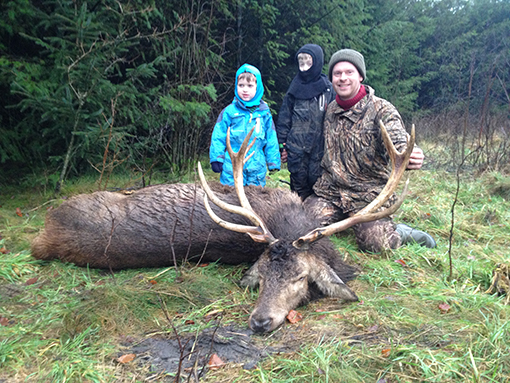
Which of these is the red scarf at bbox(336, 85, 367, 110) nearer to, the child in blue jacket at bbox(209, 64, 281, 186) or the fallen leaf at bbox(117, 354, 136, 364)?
the child in blue jacket at bbox(209, 64, 281, 186)

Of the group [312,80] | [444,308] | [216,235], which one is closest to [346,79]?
[312,80]

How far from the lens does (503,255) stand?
3881 mm

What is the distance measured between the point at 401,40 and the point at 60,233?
21.6 m

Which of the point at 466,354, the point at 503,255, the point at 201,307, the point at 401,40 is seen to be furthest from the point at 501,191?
the point at 401,40

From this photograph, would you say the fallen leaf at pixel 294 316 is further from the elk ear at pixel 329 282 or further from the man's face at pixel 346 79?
the man's face at pixel 346 79

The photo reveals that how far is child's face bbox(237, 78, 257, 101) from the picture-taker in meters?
4.81

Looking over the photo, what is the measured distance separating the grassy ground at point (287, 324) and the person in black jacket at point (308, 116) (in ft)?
4.67

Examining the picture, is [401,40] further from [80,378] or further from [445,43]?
[80,378]

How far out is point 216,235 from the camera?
3.61m

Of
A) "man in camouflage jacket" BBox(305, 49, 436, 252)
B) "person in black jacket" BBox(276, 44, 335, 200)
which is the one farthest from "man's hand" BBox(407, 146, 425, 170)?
"person in black jacket" BBox(276, 44, 335, 200)

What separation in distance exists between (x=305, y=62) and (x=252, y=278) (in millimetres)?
3212

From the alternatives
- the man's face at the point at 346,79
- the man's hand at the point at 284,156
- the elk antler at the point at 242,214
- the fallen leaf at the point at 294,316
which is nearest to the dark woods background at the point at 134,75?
the man's face at the point at 346,79

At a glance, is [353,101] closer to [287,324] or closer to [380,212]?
[380,212]

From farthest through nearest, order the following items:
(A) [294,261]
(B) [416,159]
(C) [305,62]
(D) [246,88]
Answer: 1. (C) [305,62]
2. (D) [246,88]
3. (B) [416,159]
4. (A) [294,261]
